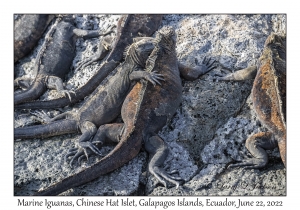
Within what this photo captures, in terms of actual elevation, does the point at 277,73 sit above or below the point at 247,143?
above

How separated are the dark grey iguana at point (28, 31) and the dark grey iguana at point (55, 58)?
13.2 inches

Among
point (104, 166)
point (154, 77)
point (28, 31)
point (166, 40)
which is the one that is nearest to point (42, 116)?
point (104, 166)

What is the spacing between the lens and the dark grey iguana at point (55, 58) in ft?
22.3

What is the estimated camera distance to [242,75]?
232 inches

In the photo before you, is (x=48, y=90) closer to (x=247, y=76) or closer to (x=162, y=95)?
(x=162, y=95)

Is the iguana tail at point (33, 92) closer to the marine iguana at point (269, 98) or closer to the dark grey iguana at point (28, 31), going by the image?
the dark grey iguana at point (28, 31)

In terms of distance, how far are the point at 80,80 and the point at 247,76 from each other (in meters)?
2.43

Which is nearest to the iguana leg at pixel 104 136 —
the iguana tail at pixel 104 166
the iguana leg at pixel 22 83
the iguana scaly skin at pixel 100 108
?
the iguana scaly skin at pixel 100 108

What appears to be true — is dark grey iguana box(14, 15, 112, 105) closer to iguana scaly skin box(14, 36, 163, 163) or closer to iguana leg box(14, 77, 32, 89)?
iguana leg box(14, 77, 32, 89)

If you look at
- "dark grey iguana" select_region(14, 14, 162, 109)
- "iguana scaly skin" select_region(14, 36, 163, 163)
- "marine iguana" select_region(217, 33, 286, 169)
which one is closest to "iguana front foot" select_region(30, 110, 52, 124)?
"dark grey iguana" select_region(14, 14, 162, 109)

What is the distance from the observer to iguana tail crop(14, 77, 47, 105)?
6676 millimetres

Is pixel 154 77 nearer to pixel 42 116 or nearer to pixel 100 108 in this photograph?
pixel 100 108
